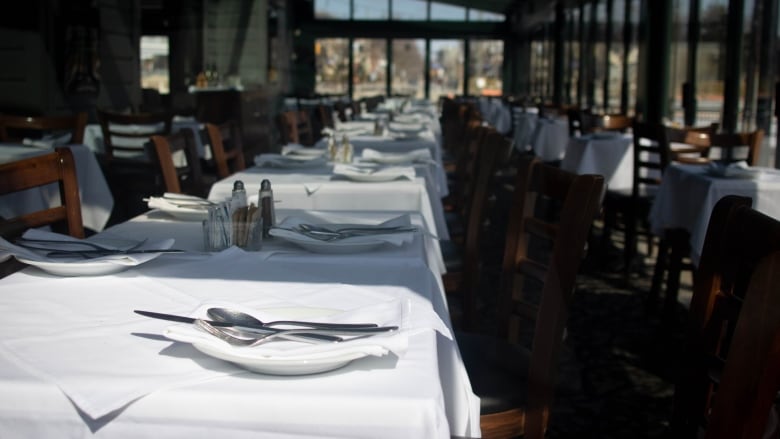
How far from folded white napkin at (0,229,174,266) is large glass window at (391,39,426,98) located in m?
21.8

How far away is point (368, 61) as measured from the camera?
2330cm

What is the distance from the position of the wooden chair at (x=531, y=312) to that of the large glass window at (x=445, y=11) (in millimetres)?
21465

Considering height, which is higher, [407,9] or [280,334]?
[407,9]

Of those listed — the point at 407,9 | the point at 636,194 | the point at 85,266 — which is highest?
the point at 407,9

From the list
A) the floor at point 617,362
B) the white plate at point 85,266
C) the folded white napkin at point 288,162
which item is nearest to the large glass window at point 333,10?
the floor at point 617,362

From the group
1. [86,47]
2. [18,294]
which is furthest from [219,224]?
[86,47]

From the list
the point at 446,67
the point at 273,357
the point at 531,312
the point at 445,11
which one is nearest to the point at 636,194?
the point at 531,312

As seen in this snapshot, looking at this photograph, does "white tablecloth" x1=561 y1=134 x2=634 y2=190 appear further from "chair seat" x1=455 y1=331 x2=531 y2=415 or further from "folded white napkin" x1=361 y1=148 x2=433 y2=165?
"chair seat" x1=455 y1=331 x2=531 y2=415

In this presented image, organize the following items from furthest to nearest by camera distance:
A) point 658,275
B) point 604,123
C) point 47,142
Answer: point 604,123 < point 47,142 < point 658,275

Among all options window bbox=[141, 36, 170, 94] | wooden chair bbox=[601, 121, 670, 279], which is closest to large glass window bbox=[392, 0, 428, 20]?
window bbox=[141, 36, 170, 94]

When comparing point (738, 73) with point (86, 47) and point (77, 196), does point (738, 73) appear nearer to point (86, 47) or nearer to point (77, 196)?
point (86, 47)

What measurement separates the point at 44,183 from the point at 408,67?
71.7 ft

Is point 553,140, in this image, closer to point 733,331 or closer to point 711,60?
point 711,60

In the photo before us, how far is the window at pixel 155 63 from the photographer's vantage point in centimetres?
990
